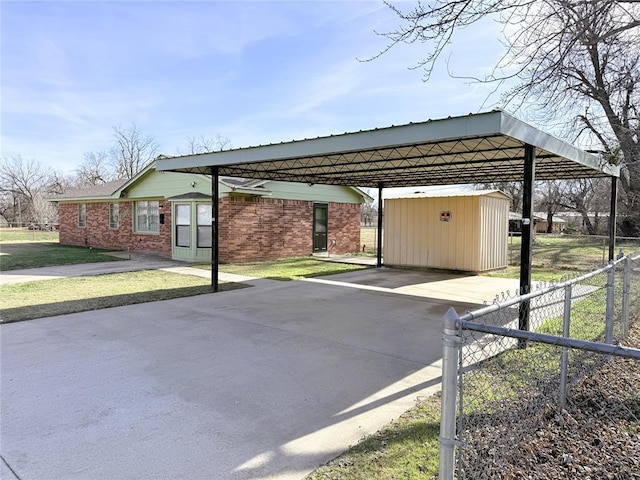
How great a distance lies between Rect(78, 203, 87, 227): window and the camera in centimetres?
2171

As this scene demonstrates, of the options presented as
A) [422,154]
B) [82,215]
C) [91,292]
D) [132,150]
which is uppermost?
[132,150]

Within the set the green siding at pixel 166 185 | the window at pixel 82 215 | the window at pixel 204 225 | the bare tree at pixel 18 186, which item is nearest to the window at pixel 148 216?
the green siding at pixel 166 185

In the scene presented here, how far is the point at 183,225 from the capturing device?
15.7 metres

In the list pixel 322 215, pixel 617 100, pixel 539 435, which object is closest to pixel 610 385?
pixel 539 435

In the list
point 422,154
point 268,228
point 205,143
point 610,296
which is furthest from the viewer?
point 205,143

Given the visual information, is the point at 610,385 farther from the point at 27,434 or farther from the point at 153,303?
the point at 153,303

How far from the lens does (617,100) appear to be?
9.55 metres

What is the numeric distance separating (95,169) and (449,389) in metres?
62.1

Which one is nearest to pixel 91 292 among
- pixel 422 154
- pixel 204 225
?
pixel 204 225

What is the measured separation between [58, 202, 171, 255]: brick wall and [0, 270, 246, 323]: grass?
5580 millimetres

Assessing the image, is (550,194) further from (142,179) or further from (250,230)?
(142,179)

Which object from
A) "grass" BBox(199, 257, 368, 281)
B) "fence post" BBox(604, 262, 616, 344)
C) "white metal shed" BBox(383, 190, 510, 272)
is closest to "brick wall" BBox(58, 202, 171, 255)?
"grass" BBox(199, 257, 368, 281)

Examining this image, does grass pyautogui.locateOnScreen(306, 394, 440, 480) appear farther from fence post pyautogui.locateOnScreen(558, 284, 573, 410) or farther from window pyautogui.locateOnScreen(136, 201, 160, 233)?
window pyautogui.locateOnScreen(136, 201, 160, 233)

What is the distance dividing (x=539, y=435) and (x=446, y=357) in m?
1.98
